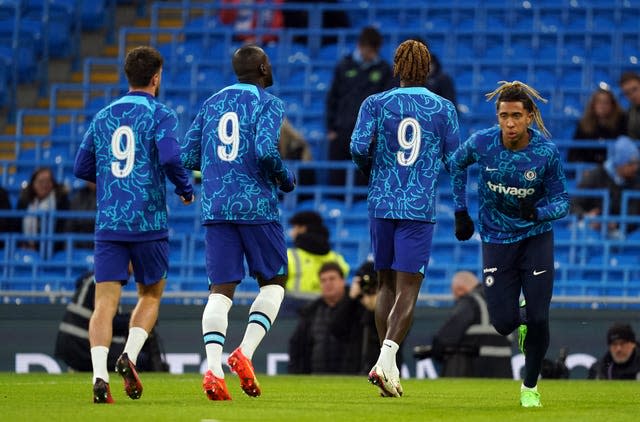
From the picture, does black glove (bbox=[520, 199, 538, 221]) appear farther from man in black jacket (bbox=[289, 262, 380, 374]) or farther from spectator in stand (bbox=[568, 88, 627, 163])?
Result: spectator in stand (bbox=[568, 88, 627, 163])

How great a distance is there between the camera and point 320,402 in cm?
942

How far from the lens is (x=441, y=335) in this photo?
1391 centimetres

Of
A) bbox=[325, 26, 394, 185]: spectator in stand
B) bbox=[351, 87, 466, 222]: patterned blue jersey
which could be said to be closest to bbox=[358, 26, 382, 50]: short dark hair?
bbox=[325, 26, 394, 185]: spectator in stand

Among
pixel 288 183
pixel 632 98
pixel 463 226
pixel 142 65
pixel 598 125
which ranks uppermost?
pixel 632 98

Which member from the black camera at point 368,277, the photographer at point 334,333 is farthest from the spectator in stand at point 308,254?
the black camera at point 368,277

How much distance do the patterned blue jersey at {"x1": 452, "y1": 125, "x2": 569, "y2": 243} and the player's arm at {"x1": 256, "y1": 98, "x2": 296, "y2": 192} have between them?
46.4 inches

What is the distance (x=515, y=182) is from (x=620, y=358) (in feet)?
16.1

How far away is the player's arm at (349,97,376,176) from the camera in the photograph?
9656 mm

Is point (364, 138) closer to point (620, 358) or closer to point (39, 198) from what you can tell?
point (620, 358)

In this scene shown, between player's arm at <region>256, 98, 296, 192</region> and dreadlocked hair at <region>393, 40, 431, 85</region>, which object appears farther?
dreadlocked hair at <region>393, 40, 431, 85</region>

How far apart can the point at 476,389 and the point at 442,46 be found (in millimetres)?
9371

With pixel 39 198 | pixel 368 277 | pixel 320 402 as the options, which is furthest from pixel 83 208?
pixel 320 402

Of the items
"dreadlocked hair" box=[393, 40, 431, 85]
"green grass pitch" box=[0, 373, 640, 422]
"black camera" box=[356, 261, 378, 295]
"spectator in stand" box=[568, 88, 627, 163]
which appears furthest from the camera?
"spectator in stand" box=[568, 88, 627, 163]

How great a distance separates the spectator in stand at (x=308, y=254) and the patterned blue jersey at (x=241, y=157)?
19.1 feet
